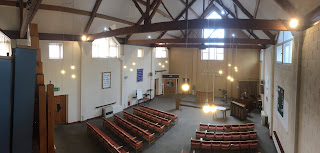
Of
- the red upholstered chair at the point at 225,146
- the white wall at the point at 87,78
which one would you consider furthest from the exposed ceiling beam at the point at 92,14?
the red upholstered chair at the point at 225,146

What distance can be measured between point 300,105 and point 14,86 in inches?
278

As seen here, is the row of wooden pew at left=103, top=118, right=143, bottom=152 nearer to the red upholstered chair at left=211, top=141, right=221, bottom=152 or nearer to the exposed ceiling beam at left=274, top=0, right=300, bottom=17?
the red upholstered chair at left=211, top=141, right=221, bottom=152

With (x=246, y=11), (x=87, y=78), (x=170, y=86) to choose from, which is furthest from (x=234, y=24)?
(x=170, y=86)

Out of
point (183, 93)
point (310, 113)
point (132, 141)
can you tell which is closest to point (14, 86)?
point (132, 141)

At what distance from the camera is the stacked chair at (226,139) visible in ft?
26.1

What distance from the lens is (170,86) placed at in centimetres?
1956

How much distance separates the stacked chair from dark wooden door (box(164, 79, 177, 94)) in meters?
9.70

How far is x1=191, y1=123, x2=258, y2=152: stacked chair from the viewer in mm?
7953

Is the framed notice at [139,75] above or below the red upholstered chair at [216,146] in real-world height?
above

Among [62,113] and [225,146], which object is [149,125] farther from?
[62,113]

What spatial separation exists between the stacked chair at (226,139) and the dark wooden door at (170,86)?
9.70 m

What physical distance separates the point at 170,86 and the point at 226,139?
36.5ft

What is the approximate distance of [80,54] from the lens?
11094 millimetres

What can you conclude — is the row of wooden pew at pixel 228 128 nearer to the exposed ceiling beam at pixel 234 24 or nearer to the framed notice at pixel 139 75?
the exposed ceiling beam at pixel 234 24
